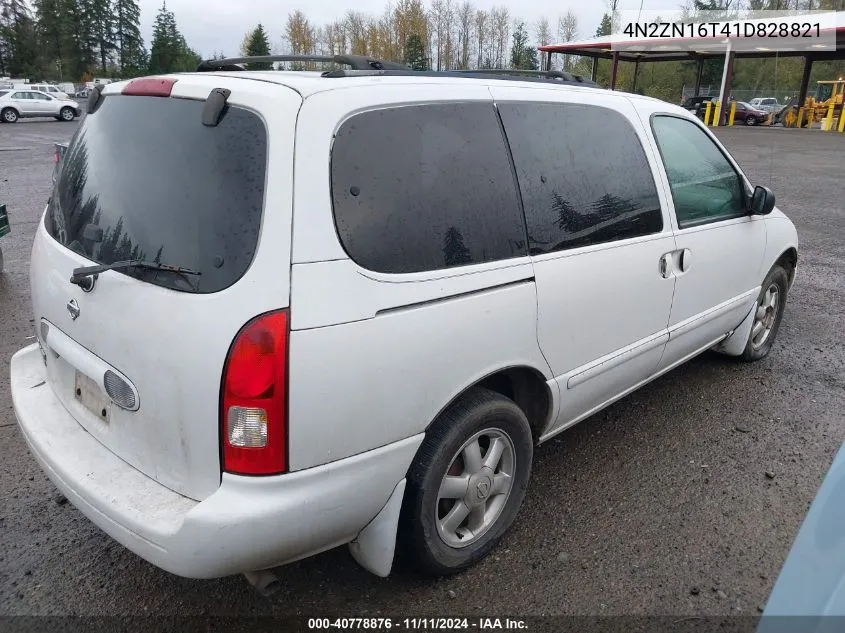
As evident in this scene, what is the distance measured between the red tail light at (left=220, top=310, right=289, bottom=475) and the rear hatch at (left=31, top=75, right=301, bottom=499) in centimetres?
3

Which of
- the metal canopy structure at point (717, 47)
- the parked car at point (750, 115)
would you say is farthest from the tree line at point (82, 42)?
the parked car at point (750, 115)

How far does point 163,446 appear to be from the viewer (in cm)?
199

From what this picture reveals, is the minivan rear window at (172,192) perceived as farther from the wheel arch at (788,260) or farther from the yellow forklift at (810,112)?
the yellow forklift at (810,112)

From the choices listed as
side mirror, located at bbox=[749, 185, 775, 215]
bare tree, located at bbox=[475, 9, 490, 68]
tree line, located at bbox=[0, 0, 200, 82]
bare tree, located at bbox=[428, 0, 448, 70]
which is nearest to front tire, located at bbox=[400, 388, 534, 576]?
side mirror, located at bbox=[749, 185, 775, 215]

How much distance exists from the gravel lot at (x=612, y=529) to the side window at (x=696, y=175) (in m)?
1.19

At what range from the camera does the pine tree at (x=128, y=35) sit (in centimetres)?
8469

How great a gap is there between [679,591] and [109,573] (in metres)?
2.20

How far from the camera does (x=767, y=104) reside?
40125 millimetres

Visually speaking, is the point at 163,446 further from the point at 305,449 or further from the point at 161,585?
the point at 161,585

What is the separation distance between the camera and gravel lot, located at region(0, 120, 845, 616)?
243 centimetres

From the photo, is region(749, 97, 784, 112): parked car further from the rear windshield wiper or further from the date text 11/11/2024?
the rear windshield wiper

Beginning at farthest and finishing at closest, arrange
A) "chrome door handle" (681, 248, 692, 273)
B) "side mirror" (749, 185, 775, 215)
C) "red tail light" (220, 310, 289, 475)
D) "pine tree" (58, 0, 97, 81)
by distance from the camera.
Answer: "pine tree" (58, 0, 97, 81) < "side mirror" (749, 185, 775, 215) < "chrome door handle" (681, 248, 692, 273) < "red tail light" (220, 310, 289, 475)

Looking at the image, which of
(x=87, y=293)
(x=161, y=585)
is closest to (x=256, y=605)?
(x=161, y=585)

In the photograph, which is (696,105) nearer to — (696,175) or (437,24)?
(437,24)
